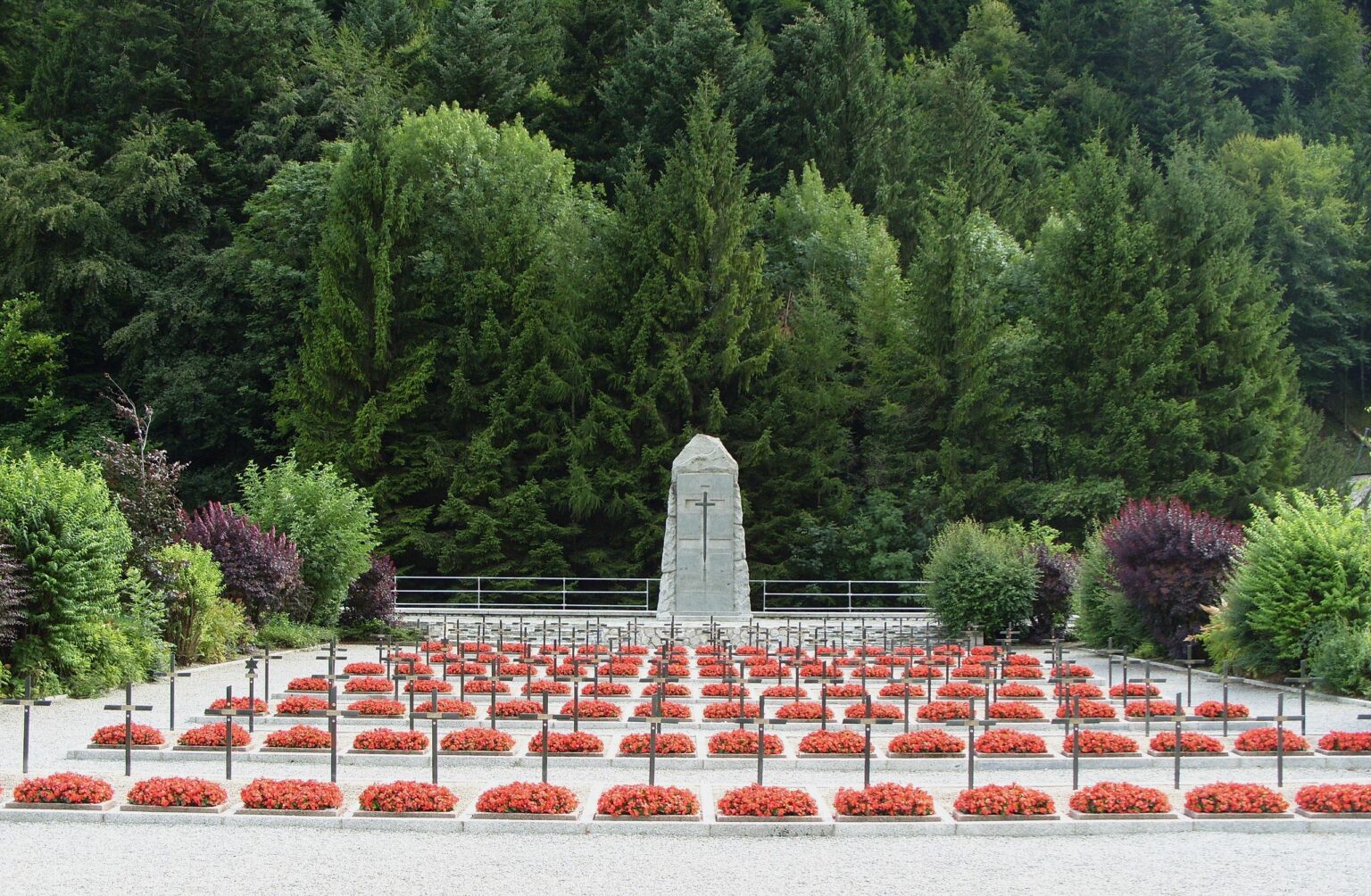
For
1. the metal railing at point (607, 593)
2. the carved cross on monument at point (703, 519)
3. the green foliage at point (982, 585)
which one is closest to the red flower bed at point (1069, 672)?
the green foliage at point (982, 585)

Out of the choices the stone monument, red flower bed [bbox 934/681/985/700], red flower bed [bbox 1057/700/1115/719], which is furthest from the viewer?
the stone monument

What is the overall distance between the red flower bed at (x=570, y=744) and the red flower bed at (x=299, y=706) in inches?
127

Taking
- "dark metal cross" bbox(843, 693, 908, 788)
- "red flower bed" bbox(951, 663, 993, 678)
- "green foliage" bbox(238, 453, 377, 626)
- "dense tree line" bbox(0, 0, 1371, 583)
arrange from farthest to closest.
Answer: "dense tree line" bbox(0, 0, 1371, 583), "green foliage" bbox(238, 453, 377, 626), "red flower bed" bbox(951, 663, 993, 678), "dark metal cross" bbox(843, 693, 908, 788)

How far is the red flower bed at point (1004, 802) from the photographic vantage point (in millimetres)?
11148

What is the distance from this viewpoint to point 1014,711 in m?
16.5

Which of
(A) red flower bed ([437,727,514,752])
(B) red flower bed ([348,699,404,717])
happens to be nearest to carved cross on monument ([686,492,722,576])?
(B) red flower bed ([348,699,404,717])

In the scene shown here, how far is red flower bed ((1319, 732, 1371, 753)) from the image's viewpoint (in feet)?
45.8

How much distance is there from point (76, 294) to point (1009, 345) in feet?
88.7

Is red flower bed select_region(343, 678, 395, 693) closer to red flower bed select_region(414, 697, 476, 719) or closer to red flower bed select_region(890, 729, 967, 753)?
red flower bed select_region(414, 697, 476, 719)

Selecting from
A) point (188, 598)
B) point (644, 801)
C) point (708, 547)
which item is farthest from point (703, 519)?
point (644, 801)

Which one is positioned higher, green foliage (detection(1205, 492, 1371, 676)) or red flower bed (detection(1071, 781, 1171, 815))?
green foliage (detection(1205, 492, 1371, 676))

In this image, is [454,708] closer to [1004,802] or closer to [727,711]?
[727,711]

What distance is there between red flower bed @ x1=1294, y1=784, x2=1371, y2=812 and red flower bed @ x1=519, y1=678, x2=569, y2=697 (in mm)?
8667

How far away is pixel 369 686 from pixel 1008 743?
811cm
